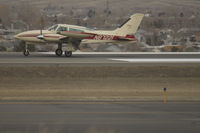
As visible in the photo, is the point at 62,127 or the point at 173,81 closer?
the point at 62,127

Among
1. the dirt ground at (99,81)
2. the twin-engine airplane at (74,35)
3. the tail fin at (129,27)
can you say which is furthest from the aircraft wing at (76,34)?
the dirt ground at (99,81)

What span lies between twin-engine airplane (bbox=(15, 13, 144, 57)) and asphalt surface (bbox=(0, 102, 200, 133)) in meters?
25.2

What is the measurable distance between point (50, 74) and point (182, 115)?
17.9 meters

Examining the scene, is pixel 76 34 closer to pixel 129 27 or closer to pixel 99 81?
pixel 129 27

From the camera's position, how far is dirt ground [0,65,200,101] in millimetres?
27688

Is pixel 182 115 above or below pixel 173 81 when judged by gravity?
above

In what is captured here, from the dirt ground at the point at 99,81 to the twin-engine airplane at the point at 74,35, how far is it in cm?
988

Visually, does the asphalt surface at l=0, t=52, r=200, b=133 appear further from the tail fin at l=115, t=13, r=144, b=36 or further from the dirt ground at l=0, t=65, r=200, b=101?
the tail fin at l=115, t=13, r=144, b=36

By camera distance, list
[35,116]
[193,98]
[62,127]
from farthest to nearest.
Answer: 1. [193,98]
2. [35,116]
3. [62,127]

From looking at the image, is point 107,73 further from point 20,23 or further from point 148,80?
point 20,23

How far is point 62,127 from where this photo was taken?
55.2 ft

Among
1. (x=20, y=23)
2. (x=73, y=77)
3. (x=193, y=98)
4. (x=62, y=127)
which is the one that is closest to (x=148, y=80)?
(x=73, y=77)

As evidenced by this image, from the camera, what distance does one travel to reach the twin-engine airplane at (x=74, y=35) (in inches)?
1836

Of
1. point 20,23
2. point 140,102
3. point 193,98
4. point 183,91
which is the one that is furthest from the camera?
point 20,23
